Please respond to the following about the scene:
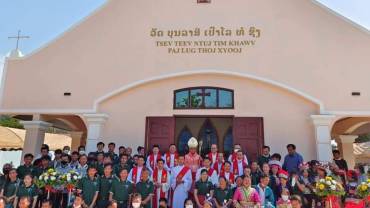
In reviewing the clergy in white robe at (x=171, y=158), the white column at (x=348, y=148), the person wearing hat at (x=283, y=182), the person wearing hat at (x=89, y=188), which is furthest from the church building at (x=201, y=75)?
the white column at (x=348, y=148)

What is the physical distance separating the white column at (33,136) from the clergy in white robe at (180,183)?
4985 mm

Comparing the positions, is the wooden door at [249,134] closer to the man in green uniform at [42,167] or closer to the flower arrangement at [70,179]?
the flower arrangement at [70,179]

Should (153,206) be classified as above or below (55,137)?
below

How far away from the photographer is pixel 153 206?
7.90m

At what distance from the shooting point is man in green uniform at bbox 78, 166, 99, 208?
22.8 ft

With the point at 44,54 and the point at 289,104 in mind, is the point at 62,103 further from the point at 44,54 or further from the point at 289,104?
the point at 289,104

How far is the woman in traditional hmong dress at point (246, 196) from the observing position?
6.46 m

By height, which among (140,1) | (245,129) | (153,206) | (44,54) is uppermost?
(140,1)

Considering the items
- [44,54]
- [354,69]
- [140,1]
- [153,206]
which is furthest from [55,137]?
[354,69]

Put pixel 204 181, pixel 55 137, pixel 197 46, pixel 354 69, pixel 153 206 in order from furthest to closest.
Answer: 1. pixel 55 137
2. pixel 197 46
3. pixel 354 69
4. pixel 153 206
5. pixel 204 181

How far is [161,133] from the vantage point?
9820 millimetres

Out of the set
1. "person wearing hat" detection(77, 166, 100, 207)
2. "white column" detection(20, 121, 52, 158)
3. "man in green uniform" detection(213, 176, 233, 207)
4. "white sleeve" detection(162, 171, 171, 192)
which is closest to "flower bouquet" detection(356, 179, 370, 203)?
"man in green uniform" detection(213, 176, 233, 207)

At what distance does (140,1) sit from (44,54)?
341cm

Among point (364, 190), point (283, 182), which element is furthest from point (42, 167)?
point (364, 190)
